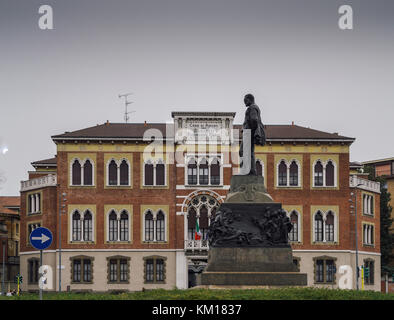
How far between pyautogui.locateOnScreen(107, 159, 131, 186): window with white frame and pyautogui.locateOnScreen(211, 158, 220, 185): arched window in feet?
20.9

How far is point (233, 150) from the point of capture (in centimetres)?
7869

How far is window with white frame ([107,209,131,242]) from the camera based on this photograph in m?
78.2

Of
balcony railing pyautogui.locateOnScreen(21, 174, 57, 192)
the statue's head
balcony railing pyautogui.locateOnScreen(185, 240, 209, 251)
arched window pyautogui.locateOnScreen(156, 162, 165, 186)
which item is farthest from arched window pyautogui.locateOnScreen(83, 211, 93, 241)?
the statue's head

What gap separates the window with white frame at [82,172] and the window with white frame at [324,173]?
56.5 feet

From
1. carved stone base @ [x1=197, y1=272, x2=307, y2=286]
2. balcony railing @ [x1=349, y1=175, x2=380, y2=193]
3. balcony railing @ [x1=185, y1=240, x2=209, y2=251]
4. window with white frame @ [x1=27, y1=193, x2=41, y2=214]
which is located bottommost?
balcony railing @ [x1=185, y1=240, x2=209, y2=251]

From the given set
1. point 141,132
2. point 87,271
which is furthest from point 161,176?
point 87,271

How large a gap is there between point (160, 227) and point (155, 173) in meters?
4.15

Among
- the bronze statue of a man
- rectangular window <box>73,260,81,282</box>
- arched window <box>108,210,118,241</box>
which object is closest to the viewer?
the bronze statue of a man

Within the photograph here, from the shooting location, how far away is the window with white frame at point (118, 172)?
78.5 metres

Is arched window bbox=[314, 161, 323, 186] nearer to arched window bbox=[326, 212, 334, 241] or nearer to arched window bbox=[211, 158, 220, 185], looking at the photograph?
arched window bbox=[326, 212, 334, 241]

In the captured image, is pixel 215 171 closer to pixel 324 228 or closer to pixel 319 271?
pixel 324 228

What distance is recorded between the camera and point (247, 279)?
3269cm

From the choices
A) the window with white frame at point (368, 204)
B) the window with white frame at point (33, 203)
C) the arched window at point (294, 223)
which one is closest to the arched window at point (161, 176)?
the window with white frame at point (33, 203)

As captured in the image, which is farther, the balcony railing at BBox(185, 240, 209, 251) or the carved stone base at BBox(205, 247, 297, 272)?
the balcony railing at BBox(185, 240, 209, 251)
